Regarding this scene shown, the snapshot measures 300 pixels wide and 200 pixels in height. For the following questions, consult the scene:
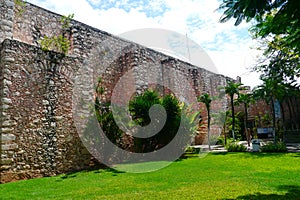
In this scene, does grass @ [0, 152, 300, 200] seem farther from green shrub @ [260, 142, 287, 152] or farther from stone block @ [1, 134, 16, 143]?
green shrub @ [260, 142, 287, 152]

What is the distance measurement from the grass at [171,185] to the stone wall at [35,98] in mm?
691

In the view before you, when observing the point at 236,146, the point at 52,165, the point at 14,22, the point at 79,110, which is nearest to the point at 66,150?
the point at 52,165

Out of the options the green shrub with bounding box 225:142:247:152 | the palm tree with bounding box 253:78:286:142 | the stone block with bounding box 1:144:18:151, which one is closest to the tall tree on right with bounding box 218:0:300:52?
the stone block with bounding box 1:144:18:151

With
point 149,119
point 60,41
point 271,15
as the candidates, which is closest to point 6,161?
point 60,41

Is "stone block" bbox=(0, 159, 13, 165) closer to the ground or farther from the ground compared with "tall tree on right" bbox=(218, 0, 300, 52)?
closer to the ground

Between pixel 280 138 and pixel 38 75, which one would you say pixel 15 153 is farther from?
pixel 280 138

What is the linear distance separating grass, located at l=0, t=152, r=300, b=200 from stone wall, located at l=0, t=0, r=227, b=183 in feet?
2.27

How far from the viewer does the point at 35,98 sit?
7.53 m

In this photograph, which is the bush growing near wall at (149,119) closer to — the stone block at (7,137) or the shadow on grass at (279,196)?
the stone block at (7,137)

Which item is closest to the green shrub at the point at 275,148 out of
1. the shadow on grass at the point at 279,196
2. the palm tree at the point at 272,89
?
the palm tree at the point at 272,89

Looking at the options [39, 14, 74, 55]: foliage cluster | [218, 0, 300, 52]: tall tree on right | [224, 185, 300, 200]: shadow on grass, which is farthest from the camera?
[39, 14, 74, 55]: foliage cluster

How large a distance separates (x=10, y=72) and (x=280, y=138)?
52.0ft

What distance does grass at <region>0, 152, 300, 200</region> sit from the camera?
4.73 m

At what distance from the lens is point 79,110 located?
8594 mm
